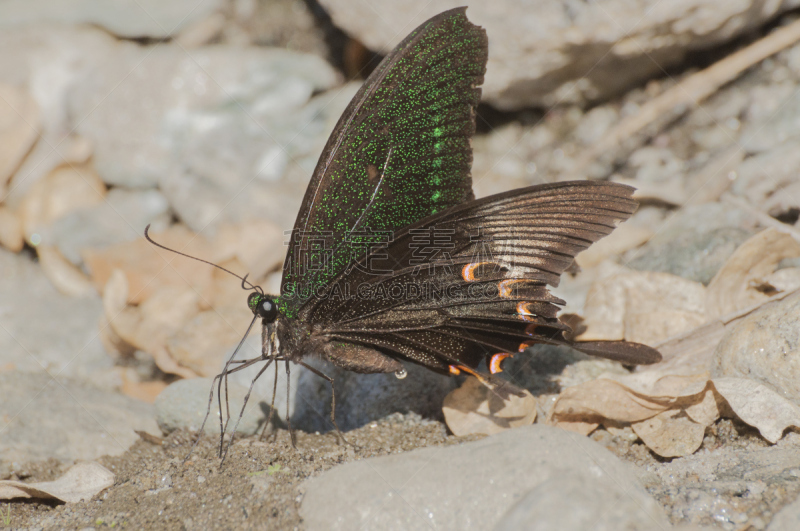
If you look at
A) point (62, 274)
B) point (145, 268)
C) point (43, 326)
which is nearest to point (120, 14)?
point (62, 274)

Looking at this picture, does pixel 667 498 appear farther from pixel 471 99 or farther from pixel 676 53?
pixel 676 53

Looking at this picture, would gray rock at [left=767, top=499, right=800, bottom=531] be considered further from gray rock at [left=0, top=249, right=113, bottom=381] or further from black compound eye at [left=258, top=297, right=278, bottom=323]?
gray rock at [left=0, top=249, right=113, bottom=381]

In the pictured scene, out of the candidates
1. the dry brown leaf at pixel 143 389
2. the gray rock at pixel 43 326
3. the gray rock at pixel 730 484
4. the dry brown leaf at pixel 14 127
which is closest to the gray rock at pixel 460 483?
the gray rock at pixel 730 484

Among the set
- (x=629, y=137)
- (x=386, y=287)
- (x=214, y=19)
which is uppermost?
(x=214, y=19)

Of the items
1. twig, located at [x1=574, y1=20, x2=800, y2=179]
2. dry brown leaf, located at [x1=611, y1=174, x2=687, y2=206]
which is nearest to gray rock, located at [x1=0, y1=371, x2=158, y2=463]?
dry brown leaf, located at [x1=611, y1=174, x2=687, y2=206]

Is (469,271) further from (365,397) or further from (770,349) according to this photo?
(770,349)

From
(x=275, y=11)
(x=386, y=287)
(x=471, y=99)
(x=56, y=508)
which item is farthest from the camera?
(x=275, y=11)

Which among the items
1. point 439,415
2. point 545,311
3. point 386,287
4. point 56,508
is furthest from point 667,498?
point 56,508
